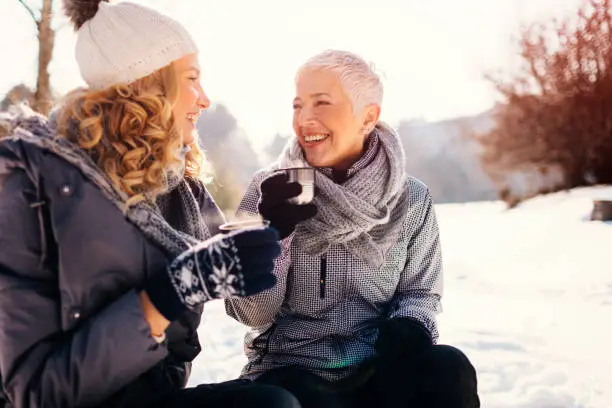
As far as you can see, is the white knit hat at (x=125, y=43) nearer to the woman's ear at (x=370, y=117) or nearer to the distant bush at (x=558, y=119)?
the woman's ear at (x=370, y=117)

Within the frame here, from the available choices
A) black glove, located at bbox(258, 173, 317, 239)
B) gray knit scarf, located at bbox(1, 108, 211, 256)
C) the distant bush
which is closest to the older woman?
black glove, located at bbox(258, 173, 317, 239)

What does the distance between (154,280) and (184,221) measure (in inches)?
14.6

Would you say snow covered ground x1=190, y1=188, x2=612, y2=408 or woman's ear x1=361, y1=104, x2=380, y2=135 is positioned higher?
woman's ear x1=361, y1=104, x2=380, y2=135

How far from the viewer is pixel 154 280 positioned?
130 centimetres

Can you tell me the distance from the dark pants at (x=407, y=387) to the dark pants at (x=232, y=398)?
1.09 feet

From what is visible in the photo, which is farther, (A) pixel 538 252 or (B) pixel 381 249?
(A) pixel 538 252

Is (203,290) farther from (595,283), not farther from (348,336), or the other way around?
(595,283)

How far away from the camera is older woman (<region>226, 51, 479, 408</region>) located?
5.88 ft

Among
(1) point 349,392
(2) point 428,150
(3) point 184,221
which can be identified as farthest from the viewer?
(2) point 428,150

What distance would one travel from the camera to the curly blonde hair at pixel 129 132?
4.62 feet

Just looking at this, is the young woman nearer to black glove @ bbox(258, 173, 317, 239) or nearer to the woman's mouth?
black glove @ bbox(258, 173, 317, 239)

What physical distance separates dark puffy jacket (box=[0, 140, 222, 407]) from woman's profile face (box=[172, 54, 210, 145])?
0.33 metres

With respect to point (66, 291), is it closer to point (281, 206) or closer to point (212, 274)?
point (212, 274)

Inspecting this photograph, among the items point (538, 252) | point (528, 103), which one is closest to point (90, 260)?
point (538, 252)
